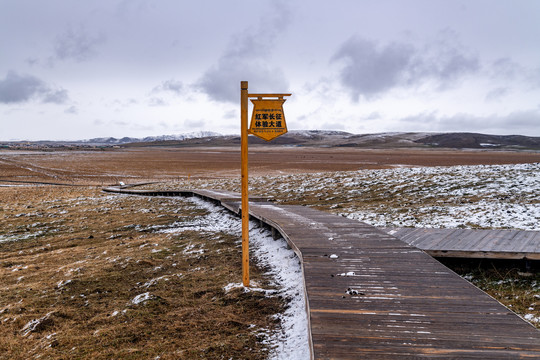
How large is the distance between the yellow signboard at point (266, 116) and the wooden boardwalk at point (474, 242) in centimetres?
341

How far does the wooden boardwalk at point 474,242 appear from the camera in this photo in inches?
253

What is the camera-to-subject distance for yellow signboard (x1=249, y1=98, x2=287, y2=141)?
20.2 ft

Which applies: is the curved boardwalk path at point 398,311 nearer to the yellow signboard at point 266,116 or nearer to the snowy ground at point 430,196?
the yellow signboard at point 266,116

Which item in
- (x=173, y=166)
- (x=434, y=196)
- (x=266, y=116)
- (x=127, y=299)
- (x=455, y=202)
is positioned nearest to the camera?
(x=266, y=116)

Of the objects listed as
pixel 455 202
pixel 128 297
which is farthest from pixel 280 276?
pixel 455 202

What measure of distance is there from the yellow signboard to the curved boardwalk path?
7.23 feet

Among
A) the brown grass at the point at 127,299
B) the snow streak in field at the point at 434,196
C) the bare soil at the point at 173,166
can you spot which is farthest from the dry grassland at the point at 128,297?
the bare soil at the point at 173,166

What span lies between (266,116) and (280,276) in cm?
306

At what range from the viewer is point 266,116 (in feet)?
20.3

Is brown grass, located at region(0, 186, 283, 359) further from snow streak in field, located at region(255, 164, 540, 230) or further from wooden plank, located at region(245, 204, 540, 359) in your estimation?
snow streak in field, located at region(255, 164, 540, 230)

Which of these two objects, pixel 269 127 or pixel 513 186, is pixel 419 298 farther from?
pixel 513 186

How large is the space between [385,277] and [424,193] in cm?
1050

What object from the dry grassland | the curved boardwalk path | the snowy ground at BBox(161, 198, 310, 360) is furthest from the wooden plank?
the dry grassland

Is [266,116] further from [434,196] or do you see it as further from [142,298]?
[434,196]
